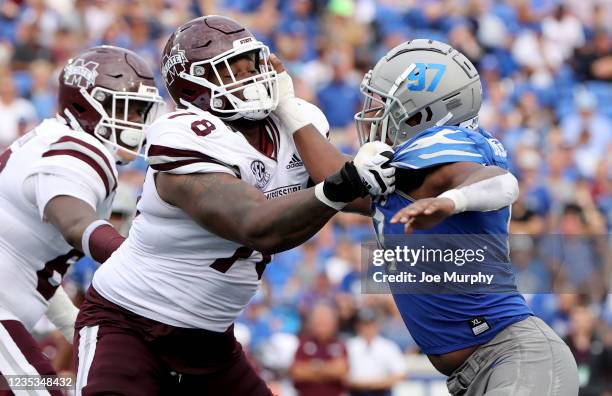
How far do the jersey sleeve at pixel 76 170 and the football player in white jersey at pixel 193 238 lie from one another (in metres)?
0.61

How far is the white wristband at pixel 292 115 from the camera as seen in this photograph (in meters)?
4.26

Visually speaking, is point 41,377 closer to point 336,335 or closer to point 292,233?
point 292,233

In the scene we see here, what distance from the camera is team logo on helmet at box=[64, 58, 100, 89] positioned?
532 centimetres

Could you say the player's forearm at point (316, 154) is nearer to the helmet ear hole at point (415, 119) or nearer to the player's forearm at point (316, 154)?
the player's forearm at point (316, 154)

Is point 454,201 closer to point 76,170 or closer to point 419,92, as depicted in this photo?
point 419,92

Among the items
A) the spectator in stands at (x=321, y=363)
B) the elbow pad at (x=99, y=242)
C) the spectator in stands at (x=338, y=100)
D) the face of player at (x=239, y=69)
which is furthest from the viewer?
the spectator in stands at (x=338, y=100)

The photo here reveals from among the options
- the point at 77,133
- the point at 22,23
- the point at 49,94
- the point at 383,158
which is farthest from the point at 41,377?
the point at 22,23

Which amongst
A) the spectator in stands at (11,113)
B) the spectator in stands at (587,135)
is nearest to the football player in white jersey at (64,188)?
the spectator in stands at (11,113)

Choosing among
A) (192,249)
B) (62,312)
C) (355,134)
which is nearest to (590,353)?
(355,134)

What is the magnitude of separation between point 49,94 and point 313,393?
14.0 feet

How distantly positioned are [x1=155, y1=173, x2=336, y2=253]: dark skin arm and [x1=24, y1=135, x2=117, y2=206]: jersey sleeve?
3.33 ft

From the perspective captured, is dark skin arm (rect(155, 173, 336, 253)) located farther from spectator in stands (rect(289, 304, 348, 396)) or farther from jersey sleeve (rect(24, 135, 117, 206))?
spectator in stands (rect(289, 304, 348, 396))

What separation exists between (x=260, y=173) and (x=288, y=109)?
1.13 ft

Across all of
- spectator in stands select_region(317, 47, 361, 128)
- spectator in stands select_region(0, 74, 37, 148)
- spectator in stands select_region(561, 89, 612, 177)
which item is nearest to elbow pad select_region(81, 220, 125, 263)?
spectator in stands select_region(0, 74, 37, 148)
